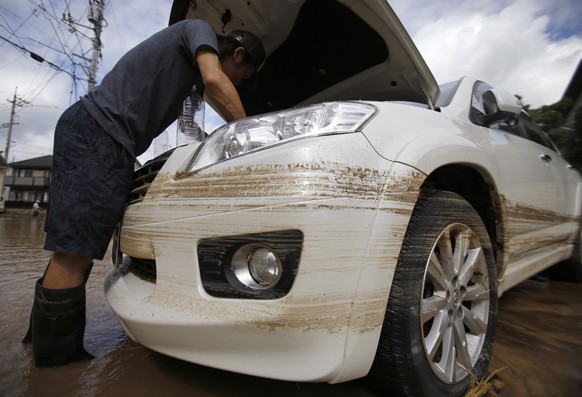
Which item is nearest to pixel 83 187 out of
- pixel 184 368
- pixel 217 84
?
pixel 217 84

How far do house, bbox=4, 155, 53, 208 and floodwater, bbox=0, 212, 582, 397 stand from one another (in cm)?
4868

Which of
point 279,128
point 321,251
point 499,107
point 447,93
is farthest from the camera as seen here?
point 447,93

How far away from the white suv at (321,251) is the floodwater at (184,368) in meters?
0.20

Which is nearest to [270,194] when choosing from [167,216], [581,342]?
[167,216]

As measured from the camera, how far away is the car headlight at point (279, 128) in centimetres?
116

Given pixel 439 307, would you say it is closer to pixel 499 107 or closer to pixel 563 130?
pixel 499 107

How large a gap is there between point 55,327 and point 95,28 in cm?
1765

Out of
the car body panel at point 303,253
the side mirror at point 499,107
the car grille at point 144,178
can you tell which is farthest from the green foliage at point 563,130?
the car grille at point 144,178

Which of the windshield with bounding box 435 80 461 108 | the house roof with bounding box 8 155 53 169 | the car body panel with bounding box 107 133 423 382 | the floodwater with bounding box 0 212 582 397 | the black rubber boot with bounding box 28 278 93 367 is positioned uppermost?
the house roof with bounding box 8 155 53 169

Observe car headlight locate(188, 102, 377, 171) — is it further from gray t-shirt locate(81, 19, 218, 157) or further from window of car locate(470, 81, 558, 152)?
window of car locate(470, 81, 558, 152)

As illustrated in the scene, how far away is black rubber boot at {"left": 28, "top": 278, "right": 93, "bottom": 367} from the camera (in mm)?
1424

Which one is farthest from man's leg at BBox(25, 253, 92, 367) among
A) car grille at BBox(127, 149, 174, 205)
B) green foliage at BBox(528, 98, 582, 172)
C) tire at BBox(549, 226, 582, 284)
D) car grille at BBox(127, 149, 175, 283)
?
Result: green foliage at BBox(528, 98, 582, 172)

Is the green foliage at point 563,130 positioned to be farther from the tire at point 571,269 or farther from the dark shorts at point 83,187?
the dark shorts at point 83,187

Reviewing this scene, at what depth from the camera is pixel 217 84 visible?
148cm
